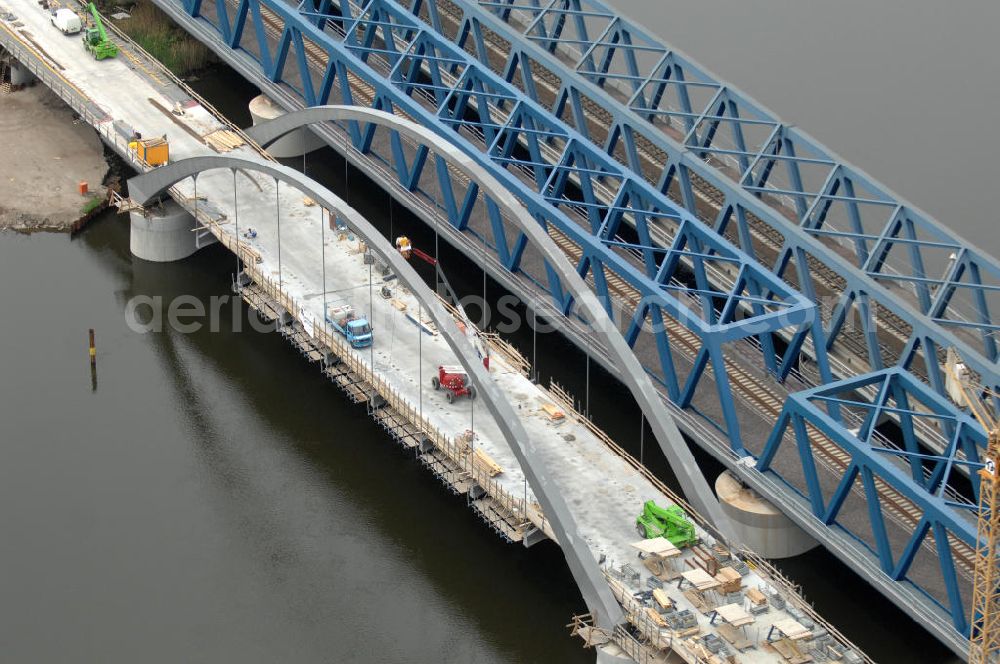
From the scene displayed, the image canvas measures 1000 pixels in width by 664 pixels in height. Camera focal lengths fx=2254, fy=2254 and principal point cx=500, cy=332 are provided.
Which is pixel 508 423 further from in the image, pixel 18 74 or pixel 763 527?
pixel 18 74

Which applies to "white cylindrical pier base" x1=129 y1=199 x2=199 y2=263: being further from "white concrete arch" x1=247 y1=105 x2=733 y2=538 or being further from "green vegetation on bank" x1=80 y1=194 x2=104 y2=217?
"white concrete arch" x1=247 y1=105 x2=733 y2=538

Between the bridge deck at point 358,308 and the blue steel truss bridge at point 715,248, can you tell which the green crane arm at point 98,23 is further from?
the blue steel truss bridge at point 715,248

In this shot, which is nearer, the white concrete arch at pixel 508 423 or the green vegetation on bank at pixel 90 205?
the white concrete arch at pixel 508 423

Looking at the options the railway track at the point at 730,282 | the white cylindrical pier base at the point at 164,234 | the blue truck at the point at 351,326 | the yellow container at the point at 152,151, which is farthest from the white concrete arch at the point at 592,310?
the white cylindrical pier base at the point at 164,234

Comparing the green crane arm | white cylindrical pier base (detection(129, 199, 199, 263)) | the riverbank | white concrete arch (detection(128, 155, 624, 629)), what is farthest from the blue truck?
the green crane arm

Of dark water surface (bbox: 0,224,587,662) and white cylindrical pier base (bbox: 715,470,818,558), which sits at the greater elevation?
white cylindrical pier base (bbox: 715,470,818,558)

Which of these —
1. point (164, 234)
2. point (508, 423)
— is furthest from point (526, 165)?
point (508, 423)

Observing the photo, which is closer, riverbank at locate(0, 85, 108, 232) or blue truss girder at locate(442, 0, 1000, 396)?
blue truss girder at locate(442, 0, 1000, 396)
